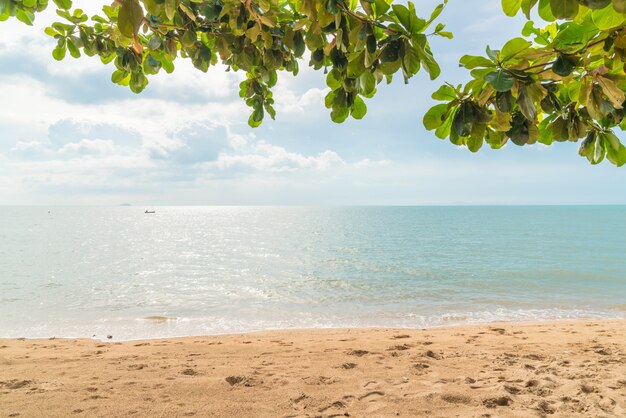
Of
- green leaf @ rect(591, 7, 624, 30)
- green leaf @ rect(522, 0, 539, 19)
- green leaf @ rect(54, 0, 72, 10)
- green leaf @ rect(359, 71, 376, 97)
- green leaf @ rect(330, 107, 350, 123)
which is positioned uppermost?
green leaf @ rect(54, 0, 72, 10)

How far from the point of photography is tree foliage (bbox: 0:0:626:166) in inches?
44.2

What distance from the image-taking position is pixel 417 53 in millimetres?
1177

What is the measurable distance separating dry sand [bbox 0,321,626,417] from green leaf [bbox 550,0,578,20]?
3860 millimetres

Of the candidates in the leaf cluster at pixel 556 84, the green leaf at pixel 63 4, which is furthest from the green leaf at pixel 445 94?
the green leaf at pixel 63 4

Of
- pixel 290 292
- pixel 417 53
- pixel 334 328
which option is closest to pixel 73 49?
pixel 417 53

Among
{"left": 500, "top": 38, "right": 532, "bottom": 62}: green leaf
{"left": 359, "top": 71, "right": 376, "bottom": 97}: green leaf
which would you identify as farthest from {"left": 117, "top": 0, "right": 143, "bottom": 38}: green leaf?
{"left": 500, "top": 38, "right": 532, "bottom": 62}: green leaf

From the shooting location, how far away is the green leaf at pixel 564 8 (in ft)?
3.00

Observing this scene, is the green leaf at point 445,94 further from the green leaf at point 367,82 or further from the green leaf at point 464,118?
the green leaf at point 367,82

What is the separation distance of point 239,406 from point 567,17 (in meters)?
4.30

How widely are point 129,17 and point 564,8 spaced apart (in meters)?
1.10

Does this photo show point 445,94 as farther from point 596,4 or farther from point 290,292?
point 290,292

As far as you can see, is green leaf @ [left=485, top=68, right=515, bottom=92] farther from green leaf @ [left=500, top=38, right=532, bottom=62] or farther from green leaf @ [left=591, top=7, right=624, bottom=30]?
green leaf @ [left=591, top=7, right=624, bottom=30]

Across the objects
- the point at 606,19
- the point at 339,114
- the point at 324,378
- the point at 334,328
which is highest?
the point at 606,19

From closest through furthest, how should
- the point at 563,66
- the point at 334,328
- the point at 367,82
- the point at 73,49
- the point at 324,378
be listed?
the point at 563,66 → the point at 367,82 → the point at 73,49 → the point at 324,378 → the point at 334,328
